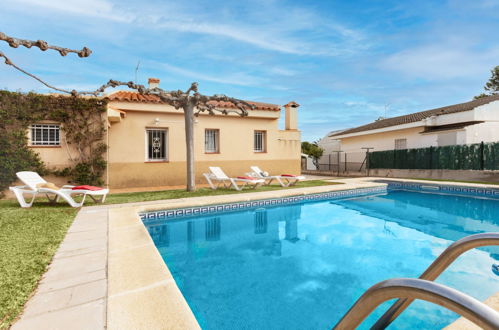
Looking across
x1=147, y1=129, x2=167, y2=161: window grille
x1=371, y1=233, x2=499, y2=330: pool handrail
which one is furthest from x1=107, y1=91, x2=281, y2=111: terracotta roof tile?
x1=371, y1=233, x2=499, y2=330: pool handrail

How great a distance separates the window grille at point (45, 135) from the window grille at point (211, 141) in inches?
275

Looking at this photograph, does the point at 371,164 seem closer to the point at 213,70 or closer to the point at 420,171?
the point at 420,171

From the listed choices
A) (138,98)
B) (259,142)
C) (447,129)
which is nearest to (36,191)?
(138,98)

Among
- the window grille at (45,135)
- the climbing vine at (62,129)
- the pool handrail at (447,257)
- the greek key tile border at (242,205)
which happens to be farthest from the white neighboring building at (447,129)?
the window grille at (45,135)

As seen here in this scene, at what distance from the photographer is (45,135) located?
11242 mm

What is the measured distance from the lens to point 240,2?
12.1 meters

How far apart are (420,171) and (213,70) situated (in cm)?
1664

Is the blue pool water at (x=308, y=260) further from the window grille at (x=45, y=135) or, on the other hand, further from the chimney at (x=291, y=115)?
the chimney at (x=291, y=115)

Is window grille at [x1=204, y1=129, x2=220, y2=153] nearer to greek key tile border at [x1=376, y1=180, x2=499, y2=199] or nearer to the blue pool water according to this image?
the blue pool water

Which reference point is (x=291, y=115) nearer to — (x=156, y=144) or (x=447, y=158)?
(x=156, y=144)

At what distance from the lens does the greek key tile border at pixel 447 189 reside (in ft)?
40.1

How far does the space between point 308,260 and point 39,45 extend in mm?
6166

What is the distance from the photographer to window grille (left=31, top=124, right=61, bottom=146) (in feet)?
36.2

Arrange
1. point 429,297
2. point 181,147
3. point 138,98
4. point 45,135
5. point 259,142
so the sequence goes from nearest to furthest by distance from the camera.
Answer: point 429,297 < point 45,135 < point 138,98 < point 181,147 < point 259,142
